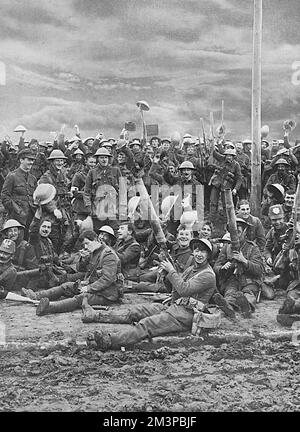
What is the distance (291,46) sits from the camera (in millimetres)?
7398

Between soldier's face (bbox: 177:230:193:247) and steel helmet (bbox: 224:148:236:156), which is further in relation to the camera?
steel helmet (bbox: 224:148:236:156)

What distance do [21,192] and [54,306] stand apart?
1.81 metres

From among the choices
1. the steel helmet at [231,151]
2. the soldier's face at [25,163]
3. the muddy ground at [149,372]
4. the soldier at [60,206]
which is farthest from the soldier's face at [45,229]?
the steel helmet at [231,151]

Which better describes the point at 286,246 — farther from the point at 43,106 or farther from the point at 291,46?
the point at 43,106

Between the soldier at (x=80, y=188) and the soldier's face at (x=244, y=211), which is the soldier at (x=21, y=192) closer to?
the soldier at (x=80, y=188)

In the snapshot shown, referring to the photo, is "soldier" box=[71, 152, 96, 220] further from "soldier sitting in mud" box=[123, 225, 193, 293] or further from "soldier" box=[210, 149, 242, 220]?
"soldier" box=[210, 149, 242, 220]

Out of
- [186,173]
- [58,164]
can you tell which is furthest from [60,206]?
[186,173]

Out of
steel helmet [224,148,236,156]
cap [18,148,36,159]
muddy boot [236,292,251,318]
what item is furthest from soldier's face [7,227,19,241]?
steel helmet [224,148,236,156]

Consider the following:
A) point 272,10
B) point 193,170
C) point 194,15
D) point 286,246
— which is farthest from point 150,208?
point 272,10

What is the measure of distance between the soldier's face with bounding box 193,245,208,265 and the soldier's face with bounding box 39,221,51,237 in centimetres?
200

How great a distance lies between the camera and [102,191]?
7875mm

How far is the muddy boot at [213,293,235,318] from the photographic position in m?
6.66
